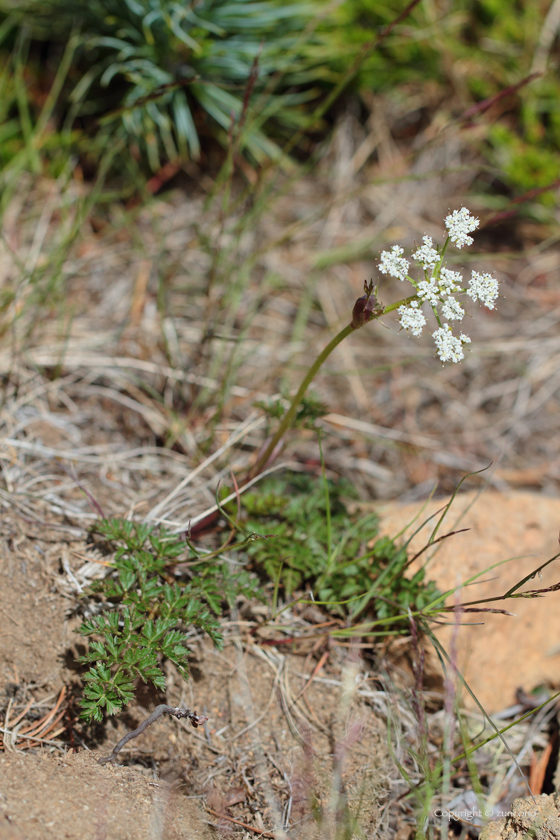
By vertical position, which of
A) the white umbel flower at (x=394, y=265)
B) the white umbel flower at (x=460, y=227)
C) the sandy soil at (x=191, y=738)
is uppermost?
the white umbel flower at (x=460, y=227)

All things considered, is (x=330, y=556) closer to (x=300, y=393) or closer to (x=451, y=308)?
(x=300, y=393)

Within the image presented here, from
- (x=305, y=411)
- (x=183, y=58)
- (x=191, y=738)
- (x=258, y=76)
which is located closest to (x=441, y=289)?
(x=305, y=411)

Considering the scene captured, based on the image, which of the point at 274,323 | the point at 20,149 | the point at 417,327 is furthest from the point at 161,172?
the point at 417,327

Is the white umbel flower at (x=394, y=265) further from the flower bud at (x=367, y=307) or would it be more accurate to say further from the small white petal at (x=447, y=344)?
the small white petal at (x=447, y=344)

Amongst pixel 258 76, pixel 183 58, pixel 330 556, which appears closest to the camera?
pixel 330 556

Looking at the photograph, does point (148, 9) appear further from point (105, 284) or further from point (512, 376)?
point (512, 376)

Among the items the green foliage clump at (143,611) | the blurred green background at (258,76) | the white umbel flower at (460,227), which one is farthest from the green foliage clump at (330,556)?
the blurred green background at (258,76)

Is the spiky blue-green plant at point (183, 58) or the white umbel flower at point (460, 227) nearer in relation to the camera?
the white umbel flower at point (460, 227)

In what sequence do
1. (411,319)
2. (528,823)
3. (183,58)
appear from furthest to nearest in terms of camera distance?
1. (183,58)
2. (528,823)
3. (411,319)
